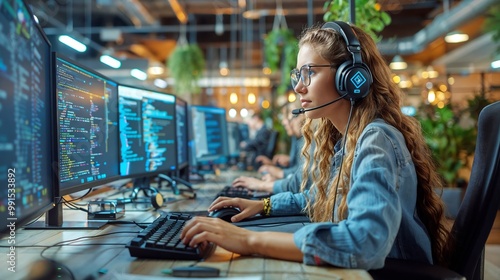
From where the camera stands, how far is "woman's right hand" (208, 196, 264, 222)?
1.60 m

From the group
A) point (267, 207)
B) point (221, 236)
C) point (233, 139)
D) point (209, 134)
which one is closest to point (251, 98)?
point (233, 139)

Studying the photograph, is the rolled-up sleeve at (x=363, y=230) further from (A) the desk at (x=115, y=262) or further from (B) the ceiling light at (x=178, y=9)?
(B) the ceiling light at (x=178, y=9)

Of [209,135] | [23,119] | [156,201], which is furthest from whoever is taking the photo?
[209,135]

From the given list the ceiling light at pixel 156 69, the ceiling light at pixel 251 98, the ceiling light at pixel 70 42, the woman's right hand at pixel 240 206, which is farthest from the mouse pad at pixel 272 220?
the ceiling light at pixel 251 98

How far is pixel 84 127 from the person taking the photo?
1582 mm

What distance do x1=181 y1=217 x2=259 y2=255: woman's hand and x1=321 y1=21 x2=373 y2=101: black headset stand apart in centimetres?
51

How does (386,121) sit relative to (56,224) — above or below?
above

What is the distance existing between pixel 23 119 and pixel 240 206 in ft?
2.75

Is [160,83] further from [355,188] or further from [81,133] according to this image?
[355,188]

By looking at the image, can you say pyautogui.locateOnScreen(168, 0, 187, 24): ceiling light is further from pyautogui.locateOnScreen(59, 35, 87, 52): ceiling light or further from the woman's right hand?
the woman's right hand

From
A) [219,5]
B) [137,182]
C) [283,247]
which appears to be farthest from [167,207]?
[219,5]

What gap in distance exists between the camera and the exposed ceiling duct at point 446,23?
653cm

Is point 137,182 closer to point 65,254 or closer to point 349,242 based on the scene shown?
point 65,254

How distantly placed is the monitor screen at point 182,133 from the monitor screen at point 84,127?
0.91m
